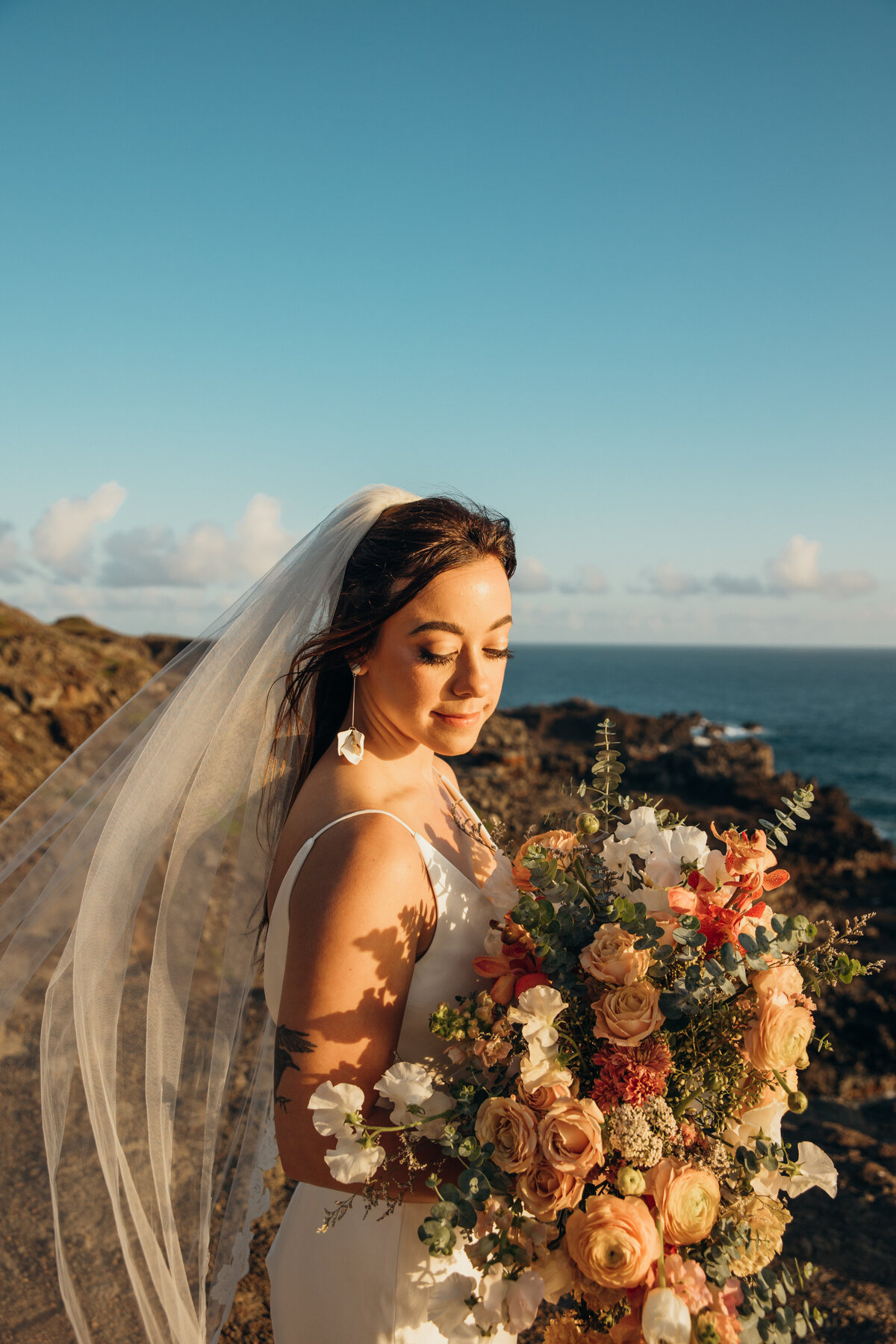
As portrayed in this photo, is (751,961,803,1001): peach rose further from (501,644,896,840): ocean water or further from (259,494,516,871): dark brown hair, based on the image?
(501,644,896,840): ocean water

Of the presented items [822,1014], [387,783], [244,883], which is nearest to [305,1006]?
[387,783]

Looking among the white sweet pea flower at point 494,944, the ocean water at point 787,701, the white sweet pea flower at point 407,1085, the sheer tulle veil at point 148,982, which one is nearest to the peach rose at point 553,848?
the white sweet pea flower at point 494,944

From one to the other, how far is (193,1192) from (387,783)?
1.44m

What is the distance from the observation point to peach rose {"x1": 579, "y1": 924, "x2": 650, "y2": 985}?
1681 millimetres

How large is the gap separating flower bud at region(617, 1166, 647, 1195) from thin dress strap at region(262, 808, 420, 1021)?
34.9 inches

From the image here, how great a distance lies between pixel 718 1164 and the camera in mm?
1657

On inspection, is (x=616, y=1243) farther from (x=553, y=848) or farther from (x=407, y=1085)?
(x=553, y=848)

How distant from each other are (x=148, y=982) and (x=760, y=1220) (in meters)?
1.86

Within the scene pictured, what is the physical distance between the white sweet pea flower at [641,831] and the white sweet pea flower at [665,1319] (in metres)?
0.85

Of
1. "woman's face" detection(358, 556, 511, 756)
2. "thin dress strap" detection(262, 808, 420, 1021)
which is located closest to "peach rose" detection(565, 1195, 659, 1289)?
"thin dress strap" detection(262, 808, 420, 1021)

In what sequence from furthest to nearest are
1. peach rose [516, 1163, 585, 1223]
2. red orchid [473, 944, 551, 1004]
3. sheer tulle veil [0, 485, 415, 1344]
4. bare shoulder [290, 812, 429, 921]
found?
sheer tulle veil [0, 485, 415, 1344] < bare shoulder [290, 812, 429, 921] < red orchid [473, 944, 551, 1004] < peach rose [516, 1163, 585, 1223]

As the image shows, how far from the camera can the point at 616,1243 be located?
1.49 metres

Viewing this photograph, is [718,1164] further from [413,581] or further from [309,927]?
[413,581]

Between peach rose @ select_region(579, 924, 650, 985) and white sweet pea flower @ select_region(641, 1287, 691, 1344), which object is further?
peach rose @ select_region(579, 924, 650, 985)
